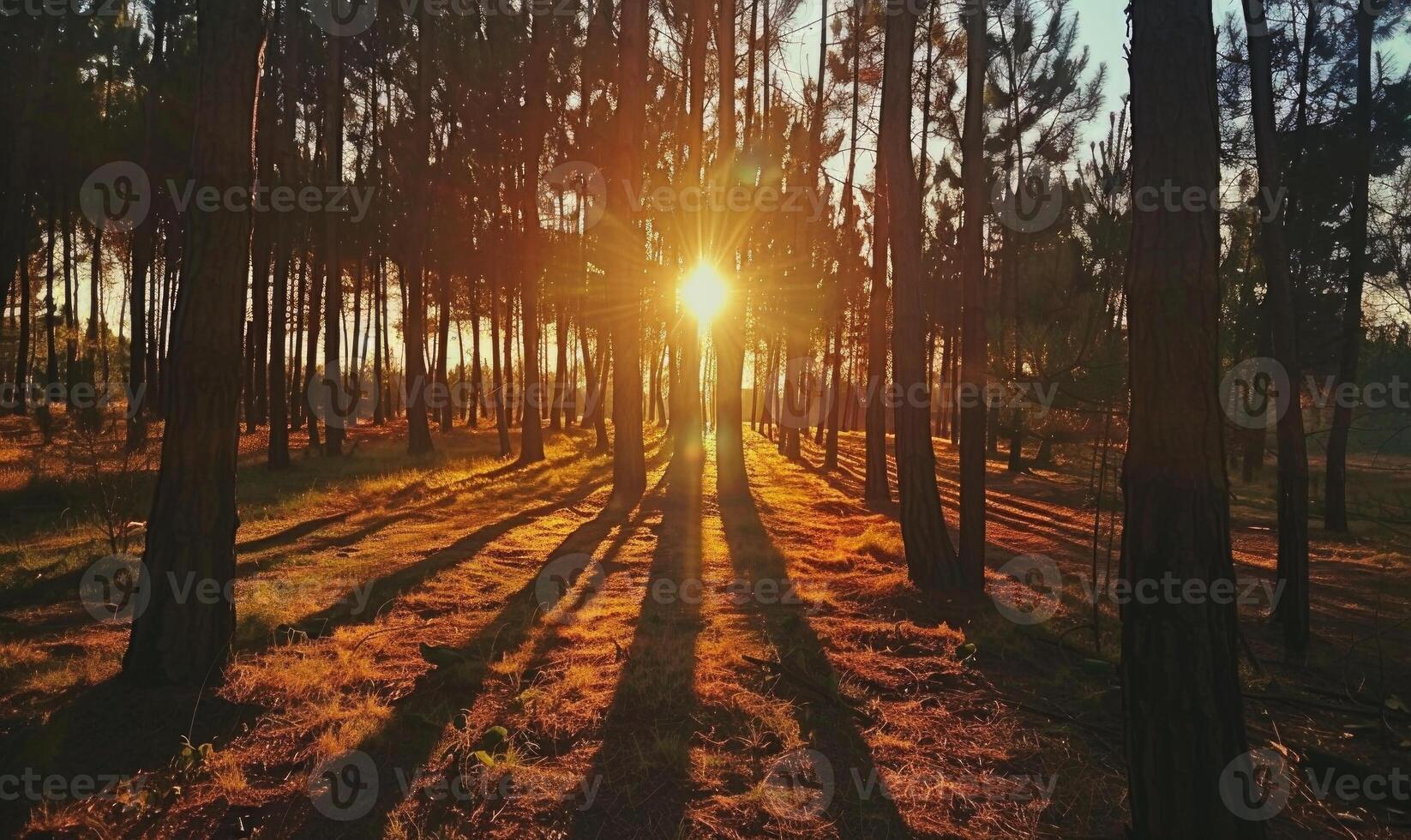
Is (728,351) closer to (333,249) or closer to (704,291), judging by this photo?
(704,291)

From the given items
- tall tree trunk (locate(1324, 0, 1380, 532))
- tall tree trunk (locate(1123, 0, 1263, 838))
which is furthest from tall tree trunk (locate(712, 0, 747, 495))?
tall tree trunk (locate(1123, 0, 1263, 838))

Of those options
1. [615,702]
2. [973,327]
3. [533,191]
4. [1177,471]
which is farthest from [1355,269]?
[533,191]

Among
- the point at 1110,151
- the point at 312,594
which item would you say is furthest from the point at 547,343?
the point at 312,594

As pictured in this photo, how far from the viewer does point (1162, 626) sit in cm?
272

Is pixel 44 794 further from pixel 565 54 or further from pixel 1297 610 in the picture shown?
pixel 565 54

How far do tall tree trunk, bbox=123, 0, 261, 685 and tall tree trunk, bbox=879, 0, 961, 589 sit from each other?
5.40m

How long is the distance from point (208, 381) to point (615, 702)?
2915 millimetres

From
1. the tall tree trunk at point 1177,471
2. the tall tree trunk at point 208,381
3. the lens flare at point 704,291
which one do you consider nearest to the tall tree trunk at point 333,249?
the lens flare at point 704,291

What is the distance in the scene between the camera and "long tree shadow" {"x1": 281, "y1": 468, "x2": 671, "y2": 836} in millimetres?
3027

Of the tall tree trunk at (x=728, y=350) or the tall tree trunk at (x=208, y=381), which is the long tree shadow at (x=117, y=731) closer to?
the tall tree trunk at (x=208, y=381)

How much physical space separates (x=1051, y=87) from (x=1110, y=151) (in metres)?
9.60

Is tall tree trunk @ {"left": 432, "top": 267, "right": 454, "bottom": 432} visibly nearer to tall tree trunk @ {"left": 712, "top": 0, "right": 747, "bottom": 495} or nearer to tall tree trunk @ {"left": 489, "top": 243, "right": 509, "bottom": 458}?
tall tree trunk @ {"left": 489, "top": 243, "right": 509, "bottom": 458}

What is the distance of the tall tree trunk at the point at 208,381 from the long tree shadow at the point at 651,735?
2331 millimetres

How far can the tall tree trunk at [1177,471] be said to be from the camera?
8.75 feet
